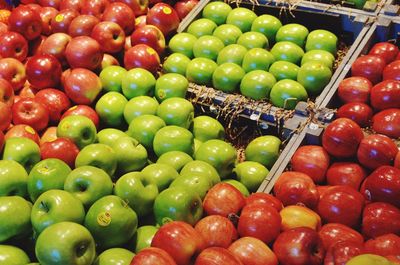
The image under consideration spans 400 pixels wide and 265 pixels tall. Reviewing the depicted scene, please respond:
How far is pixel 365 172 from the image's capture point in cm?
267

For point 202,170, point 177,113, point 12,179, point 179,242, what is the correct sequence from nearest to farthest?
point 179,242 → point 12,179 → point 202,170 → point 177,113

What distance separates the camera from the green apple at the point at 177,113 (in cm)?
312

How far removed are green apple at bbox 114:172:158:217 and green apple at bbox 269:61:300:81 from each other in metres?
1.46

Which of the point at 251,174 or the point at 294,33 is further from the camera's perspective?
the point at 294,33

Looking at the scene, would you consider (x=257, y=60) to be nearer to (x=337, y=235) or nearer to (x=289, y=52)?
(x=289, y=52)

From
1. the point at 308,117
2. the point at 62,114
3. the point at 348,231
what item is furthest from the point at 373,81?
the point at 62,114

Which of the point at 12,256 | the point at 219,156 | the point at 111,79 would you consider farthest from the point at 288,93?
the point at 12,256

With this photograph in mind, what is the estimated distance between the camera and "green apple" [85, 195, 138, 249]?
2076mm

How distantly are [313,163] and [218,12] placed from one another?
1.82 meters

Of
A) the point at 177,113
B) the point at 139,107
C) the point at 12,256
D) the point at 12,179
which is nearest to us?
the point at 12,256

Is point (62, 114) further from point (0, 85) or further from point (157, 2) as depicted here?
point (157, 2)

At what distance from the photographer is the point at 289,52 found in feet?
11.6

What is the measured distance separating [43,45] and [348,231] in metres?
2.55

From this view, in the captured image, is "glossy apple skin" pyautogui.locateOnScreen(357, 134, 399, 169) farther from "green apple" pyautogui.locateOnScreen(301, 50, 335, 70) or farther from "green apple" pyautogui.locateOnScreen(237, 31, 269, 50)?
"green apple" pyautogui.locateOnScreen(237, 31, 269, 50)
